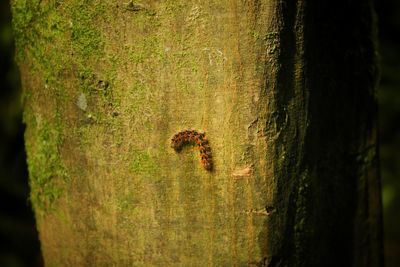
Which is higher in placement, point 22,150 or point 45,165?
point 45,165

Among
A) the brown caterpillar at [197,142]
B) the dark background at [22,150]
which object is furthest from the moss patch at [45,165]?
the dark background at [22,150]

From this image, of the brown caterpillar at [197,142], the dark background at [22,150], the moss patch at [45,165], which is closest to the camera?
the brown caterpillar at [197,142]

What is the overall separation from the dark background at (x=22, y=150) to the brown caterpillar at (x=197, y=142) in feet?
10.8

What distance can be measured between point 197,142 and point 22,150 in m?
3.90

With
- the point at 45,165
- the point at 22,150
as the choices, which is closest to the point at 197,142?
the point at 45,165

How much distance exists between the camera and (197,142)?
1215 millimetres

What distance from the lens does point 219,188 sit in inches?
49.7

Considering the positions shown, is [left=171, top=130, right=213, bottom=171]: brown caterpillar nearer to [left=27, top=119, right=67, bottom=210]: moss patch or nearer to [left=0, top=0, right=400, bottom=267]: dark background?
[left=27, top=119, right=67, bottom=210]: moss patch

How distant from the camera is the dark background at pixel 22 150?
4195 millimetres

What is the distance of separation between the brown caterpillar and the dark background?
3.30 m

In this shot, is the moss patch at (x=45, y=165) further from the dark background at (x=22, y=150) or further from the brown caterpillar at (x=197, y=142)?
the dark background at (x=22, y=150)

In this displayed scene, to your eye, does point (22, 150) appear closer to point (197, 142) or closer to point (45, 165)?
point (45, 165)

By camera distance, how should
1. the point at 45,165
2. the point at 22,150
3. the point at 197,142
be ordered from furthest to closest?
the point at 22,150
the point at 45,165
the point at 197,142

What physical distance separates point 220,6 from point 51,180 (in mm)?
808
